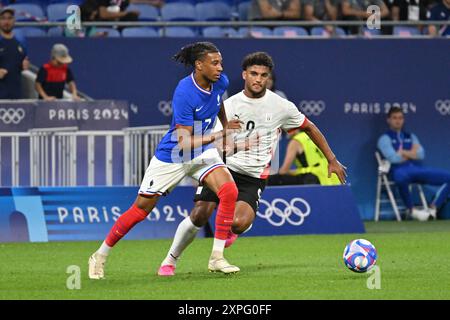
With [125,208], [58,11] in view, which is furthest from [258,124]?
[58,11]

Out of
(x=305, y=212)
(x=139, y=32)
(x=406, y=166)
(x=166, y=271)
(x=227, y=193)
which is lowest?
(x=305, y=212)

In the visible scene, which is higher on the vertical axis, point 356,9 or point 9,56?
point 356,9

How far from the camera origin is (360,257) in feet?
35.9

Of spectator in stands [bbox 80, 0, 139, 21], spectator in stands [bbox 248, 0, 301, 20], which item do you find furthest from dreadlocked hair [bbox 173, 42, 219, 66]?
spectator in stands [bbox 248, 0, 301, 20]

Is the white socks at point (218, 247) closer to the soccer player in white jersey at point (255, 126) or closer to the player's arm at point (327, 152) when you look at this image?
the soccer player in white jersey at point (255, 126)

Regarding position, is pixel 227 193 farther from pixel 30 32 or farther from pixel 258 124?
pixel 30 32

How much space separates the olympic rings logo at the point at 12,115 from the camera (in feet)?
56.5

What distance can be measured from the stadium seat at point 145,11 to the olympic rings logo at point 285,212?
4.81 meters

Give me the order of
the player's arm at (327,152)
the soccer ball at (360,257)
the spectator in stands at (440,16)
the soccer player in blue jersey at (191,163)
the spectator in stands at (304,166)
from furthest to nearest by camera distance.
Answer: the spectator in stands at (440,16) < the spectator in stands at (304,166) < the player's arm at (327,152) < the soccer player in blue jersey at (191,163) < the soccer ball at (360,257)

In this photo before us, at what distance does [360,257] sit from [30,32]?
32.2ft

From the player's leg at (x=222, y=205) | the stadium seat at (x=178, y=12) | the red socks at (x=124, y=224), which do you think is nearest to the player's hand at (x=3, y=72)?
the stadium seat at (x=178, y=12)

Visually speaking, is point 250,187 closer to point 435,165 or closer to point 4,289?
point 4,289

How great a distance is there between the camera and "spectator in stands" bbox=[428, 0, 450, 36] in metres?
20.5

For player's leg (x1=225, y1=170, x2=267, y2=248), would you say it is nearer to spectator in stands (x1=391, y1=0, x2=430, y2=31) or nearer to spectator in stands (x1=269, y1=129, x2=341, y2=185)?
spectator in stands (x1=269, y1=129, x2=341, y2=185)
